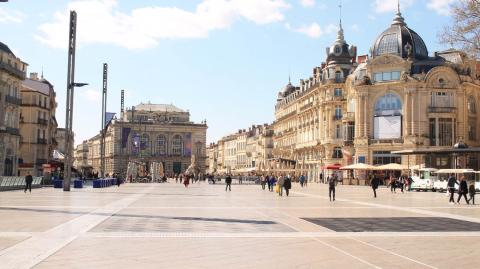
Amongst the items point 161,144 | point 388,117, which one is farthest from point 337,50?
point 161,144

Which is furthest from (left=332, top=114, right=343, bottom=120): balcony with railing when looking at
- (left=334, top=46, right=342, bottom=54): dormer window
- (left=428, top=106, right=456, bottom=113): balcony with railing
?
(left=428, top=106, right=456, bottom=113): balcony with railing

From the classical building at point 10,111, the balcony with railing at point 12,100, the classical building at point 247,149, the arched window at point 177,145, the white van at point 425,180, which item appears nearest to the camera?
the white van at point 425,180

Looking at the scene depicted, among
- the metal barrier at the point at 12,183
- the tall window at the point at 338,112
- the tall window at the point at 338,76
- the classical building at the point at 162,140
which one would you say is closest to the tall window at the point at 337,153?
the tall window at the point at 338,112

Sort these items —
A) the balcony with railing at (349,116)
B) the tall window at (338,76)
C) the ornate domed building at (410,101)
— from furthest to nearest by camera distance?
the tall window at (338,76), the balcony with railing at (349,116), the ornate domed building at (410,101)

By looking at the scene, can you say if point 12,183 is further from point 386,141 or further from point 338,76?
point 338,76

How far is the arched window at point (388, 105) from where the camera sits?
74875 mm

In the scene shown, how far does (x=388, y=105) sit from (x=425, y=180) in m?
21.9

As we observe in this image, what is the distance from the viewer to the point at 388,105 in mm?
75562

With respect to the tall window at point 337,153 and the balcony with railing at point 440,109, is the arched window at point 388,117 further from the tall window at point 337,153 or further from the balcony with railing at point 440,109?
the tall window at point 337,153

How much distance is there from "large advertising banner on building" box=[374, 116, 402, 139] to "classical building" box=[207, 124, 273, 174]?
162 feet

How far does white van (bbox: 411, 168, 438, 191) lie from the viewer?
54481 mm

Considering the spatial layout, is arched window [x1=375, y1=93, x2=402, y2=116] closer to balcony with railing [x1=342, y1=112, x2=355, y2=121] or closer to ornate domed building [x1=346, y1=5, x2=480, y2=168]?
ornate domed building [x1=346, y1=5, x2=480, y2=168]

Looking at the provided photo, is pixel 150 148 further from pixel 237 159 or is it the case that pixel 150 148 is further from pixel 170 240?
pixel 170 240

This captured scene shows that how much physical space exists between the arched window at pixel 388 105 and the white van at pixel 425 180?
1898cm
